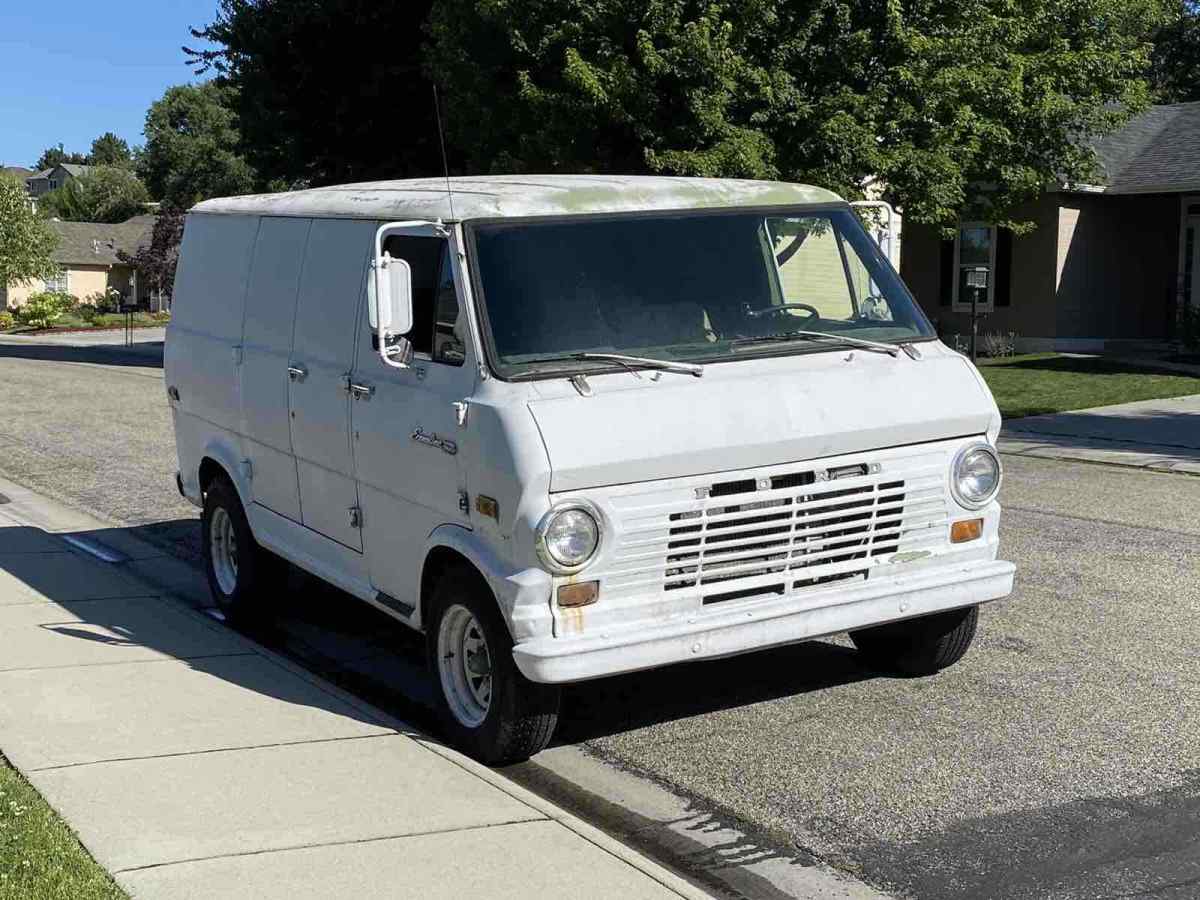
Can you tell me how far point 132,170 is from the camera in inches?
5207

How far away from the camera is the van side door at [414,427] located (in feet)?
20.7

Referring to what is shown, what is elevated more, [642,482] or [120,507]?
[642,482]

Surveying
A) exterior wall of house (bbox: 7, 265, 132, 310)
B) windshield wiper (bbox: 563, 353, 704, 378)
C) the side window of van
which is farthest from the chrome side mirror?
exterior wall of house (bbox: 7, 265, 132, 310)

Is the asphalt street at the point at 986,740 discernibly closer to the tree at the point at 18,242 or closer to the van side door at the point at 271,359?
the van side door at the point at 271,359

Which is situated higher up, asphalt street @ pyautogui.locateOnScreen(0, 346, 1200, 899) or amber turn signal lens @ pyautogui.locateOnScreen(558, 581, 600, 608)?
amber turn signal lens @ pyautogui.locateOnScreen(558, 581, 600, 608)

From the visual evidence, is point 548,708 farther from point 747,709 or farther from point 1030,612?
point 1030,612

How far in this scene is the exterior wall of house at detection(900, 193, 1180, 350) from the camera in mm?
29812

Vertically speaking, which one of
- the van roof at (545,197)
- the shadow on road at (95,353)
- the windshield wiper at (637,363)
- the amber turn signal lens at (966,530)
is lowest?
the shadow on road at (95,353)

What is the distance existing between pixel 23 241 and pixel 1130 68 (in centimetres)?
5667

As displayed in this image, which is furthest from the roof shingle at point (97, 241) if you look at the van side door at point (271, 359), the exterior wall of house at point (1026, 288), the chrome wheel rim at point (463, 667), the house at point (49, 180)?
the chrome wheel rim at point (463, 667)

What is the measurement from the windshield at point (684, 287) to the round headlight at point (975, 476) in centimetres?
64

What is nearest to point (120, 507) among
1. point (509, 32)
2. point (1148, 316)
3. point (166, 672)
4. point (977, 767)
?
point (166, 672)

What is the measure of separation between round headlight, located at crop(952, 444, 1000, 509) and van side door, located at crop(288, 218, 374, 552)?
2.73 meters

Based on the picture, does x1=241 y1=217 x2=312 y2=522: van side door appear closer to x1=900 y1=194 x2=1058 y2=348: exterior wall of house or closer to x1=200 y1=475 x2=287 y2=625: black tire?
x1=200 y1=475 x2=287 y2=625: black tire
